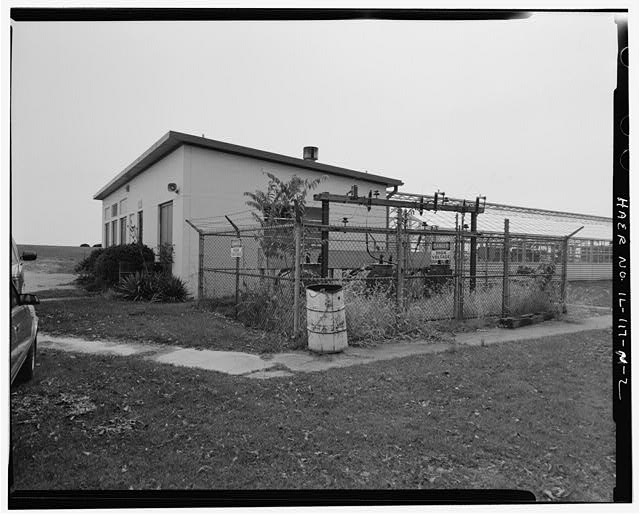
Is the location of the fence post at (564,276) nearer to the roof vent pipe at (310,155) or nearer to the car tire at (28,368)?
the roof vent pipe at (310,155)

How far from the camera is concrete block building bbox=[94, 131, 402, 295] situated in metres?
10.2

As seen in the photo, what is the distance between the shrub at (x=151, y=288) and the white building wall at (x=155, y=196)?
799 mm

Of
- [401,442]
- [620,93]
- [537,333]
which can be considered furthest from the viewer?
[537,333]

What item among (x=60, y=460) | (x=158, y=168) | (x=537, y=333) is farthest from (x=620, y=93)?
(x=158, y=168)

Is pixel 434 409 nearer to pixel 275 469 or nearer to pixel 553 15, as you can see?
pixel 275 469

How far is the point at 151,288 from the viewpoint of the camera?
9.57 meters

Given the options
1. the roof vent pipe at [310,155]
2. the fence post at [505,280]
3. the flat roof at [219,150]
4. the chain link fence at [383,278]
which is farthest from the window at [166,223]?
the fence post at [505,280]

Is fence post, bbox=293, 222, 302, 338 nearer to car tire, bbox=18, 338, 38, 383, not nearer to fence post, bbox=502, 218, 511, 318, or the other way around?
car tire, bbox=18, 338, 38, 383

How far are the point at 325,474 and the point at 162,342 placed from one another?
151 inches

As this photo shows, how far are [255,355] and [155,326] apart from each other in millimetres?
2313

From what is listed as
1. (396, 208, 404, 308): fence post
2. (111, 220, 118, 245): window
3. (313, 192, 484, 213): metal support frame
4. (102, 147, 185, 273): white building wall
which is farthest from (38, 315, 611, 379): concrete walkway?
(111, 220, 118, 245): window

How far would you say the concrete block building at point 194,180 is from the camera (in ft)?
33.6

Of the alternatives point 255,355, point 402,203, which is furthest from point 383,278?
point 255,355

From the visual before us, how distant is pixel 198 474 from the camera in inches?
103
